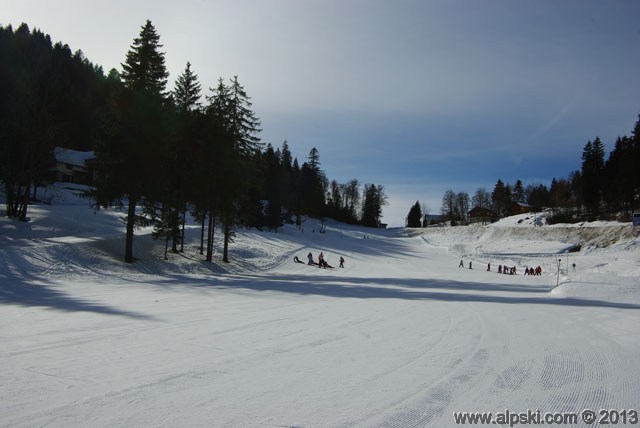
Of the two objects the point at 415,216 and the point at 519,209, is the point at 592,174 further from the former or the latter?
the point at 415,216

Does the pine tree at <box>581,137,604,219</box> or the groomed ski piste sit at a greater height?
the pine tree at <box>581,137,604,219</box>

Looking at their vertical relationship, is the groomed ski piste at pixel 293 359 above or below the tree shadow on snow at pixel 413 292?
above

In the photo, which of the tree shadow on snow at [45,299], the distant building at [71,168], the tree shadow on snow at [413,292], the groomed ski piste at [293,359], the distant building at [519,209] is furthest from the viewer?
the distant building at [519,209]

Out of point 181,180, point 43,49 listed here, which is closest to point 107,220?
point 181,180

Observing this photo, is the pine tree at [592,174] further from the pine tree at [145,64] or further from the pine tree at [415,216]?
the pine tree at [145,64]

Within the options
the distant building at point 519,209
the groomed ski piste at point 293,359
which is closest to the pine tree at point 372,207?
the distant building at point 519,209

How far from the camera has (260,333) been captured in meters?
6.74

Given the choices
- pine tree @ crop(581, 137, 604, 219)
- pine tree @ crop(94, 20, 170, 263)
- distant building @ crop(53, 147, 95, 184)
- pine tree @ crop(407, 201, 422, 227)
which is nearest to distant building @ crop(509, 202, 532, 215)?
pine tree @ crop(581, 137, 604, 219)

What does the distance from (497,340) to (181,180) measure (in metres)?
25.2

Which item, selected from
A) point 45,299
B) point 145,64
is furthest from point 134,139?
point 45,299

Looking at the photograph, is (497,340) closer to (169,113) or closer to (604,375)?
(604,375)

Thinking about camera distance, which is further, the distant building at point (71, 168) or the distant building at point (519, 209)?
the distant building at point (519, 209)

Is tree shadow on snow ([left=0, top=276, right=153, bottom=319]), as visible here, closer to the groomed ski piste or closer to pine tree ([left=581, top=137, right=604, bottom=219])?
the groomed ski piste

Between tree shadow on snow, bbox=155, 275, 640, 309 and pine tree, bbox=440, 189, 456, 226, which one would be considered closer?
tree shadow on snow, bbox=155, 275, 640, 309
